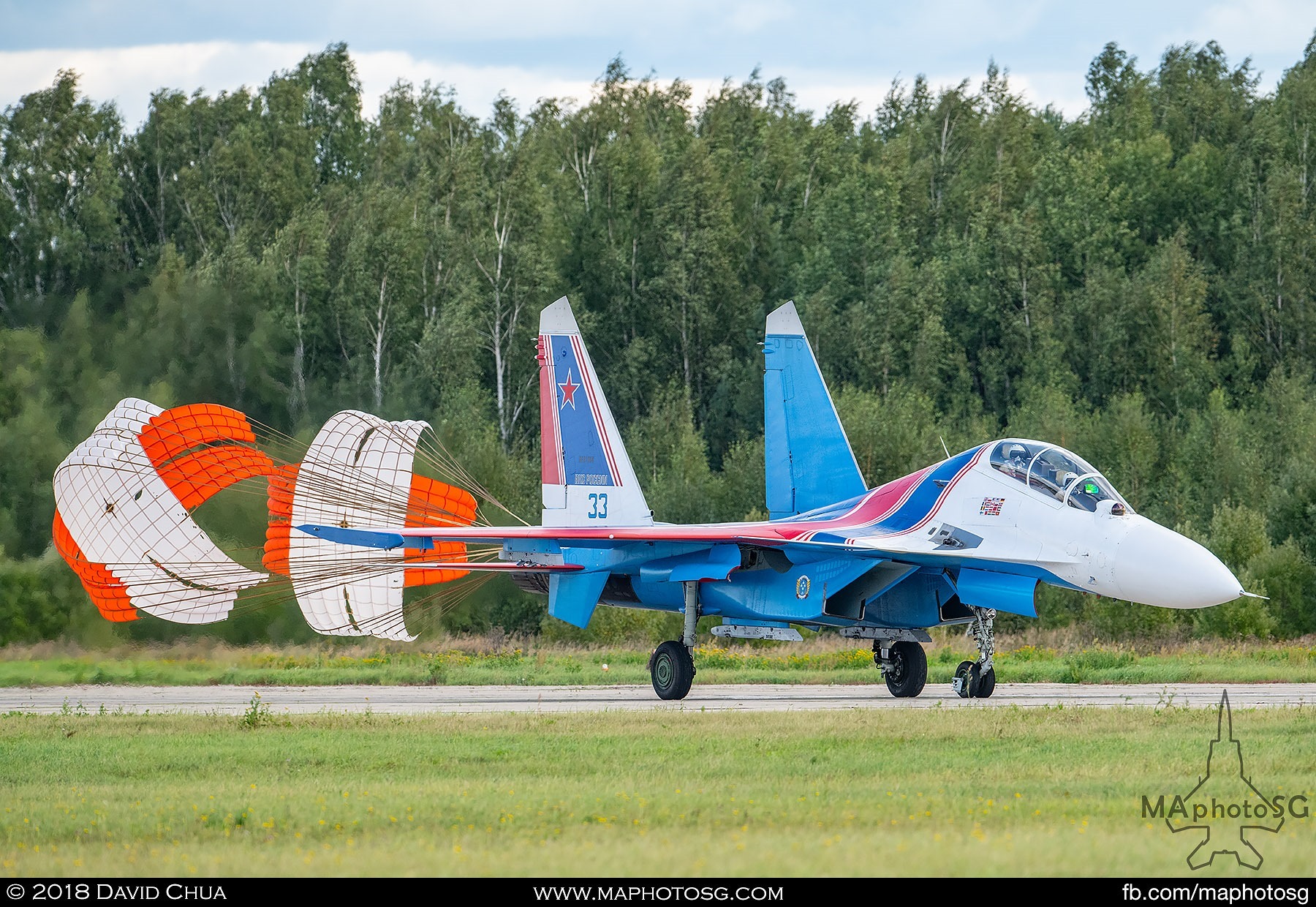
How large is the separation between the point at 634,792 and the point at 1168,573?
25.6 feet

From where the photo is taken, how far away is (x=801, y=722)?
14859mm

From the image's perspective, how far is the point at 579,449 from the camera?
71.4 ft

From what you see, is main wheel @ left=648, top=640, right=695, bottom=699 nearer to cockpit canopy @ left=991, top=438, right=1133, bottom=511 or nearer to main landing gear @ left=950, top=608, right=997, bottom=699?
main landing gear @ left=950, top=608, right=997, bottom=699

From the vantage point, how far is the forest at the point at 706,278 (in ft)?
123

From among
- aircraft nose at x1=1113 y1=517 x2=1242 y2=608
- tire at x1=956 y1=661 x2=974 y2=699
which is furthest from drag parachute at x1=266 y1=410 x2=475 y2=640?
aircraft nose at x1=1113 y1=517 x2=1242 y2=608

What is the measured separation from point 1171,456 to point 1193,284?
776 cm

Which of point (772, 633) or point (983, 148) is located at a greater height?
point (983, 148)

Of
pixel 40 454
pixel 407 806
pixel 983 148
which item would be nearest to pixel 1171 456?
pixel 983 148

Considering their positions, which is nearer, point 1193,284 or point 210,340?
point 210,340

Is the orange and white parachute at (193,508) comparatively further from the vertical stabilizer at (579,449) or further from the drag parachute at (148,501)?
the vertical stabilizer at (579,449)

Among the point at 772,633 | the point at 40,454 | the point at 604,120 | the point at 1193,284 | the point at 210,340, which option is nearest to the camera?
the point at 772,633

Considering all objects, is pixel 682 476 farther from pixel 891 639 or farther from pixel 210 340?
pixel 891 639

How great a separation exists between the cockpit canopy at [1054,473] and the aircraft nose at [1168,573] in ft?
2.34

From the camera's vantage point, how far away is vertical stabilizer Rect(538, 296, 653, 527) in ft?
70.9
